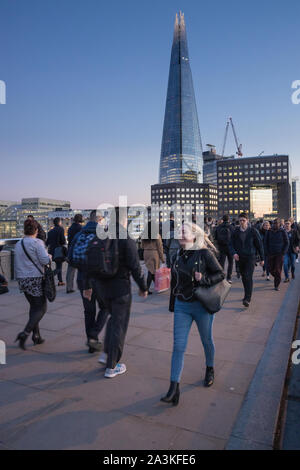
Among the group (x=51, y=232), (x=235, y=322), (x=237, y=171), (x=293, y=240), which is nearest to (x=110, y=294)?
(x=235, y=322)

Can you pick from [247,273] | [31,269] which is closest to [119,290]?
[31,269]

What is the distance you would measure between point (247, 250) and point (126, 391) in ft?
14.5

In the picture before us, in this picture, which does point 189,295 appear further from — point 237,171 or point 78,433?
point 237,171

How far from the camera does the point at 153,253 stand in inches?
324

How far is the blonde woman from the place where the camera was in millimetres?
3129

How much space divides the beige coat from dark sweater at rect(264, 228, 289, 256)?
2.86m

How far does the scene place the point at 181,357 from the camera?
123 inches

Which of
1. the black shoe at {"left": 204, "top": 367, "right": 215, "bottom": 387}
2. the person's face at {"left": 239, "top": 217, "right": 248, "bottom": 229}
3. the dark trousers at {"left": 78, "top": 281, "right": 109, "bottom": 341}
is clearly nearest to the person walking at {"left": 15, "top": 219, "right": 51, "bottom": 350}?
the dark trousers at {"left": 78, "top": 281, "right": 109, "bottom": 341}

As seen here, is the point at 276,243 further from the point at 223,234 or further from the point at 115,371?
the point at 115,371

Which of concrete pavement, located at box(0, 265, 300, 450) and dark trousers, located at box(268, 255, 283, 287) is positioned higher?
dark trousers, located at box(268, 255, 283, 287)

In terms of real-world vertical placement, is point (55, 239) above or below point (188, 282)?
above

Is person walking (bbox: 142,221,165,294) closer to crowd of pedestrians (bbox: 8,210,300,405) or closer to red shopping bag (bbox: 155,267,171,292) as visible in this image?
red shopping bag (bbox: 155,267,171,292)

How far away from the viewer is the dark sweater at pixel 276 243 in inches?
322
